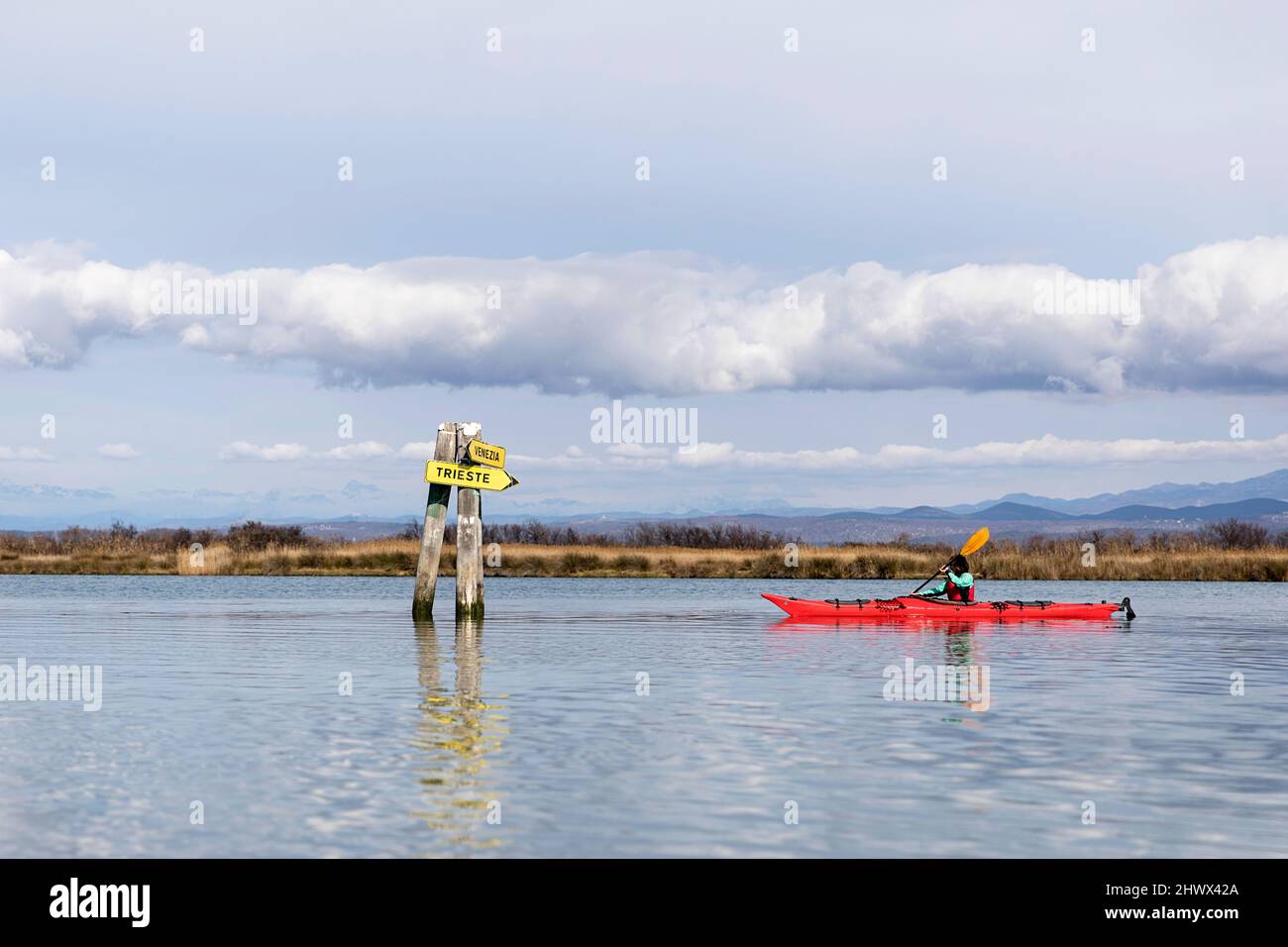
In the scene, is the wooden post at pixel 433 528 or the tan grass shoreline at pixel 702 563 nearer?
the wooden post at pixel 433 528

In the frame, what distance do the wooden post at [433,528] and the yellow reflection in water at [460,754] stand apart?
281 inches

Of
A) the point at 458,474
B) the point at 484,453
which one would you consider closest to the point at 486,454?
the point at 484,453

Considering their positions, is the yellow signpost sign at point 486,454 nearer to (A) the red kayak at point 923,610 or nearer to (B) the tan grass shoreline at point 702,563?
(A) the red kayak at point 923,610

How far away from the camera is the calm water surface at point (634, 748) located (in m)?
9.57

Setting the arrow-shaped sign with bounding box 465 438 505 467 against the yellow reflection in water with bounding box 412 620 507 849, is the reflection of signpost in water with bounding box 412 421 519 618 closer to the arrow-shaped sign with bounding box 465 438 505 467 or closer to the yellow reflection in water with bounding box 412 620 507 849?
the arrow-shaped sign with bounding box 465 438 505 467

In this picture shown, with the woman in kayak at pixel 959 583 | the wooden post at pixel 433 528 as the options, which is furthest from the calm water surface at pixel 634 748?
the woman in kayak at pixel 959 583

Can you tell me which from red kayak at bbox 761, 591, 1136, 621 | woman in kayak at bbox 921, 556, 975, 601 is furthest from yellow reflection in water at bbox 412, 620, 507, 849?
woman in kayak at bbox 921, 556, 975, 601

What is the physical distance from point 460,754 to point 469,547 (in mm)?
15941

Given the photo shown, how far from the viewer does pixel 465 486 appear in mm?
27812

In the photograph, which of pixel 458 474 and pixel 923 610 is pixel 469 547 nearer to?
pixel 458 474

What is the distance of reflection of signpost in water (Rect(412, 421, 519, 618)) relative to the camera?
27.8 meters

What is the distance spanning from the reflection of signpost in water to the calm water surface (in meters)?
1.62

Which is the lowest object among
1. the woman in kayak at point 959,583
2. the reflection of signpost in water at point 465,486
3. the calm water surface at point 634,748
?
the calm water surface at point 634,748
